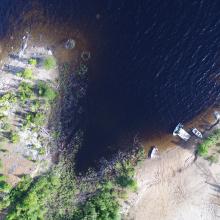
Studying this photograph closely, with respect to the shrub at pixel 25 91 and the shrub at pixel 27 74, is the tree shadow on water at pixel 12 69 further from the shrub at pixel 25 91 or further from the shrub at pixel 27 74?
the shrub at pixel 25 91

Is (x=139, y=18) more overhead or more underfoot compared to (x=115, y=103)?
more overhead

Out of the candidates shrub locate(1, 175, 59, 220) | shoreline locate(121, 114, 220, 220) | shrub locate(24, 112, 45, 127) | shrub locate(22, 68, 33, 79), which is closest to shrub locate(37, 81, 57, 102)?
shrub locate(22, 68, 33, 79)

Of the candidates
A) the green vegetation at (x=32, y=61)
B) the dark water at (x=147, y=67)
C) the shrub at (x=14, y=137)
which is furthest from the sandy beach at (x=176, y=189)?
the green vegetation at (x=32, y=61)

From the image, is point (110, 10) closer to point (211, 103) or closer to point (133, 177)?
point (211, 103)

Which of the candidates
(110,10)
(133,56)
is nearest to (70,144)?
(133,56)

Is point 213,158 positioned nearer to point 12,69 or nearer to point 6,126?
point 6,126

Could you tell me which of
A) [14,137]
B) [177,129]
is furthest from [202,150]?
[14,137]
